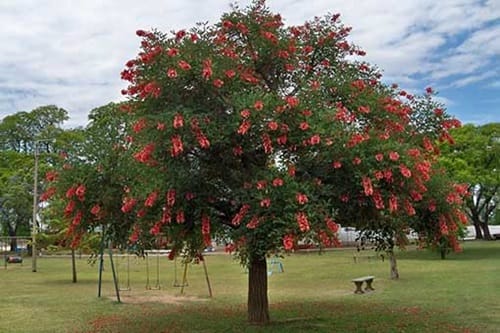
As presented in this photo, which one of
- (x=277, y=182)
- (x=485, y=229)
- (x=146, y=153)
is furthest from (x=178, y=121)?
(x=485, y=229)

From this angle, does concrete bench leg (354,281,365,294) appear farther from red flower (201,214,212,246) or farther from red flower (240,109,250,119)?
red flower (240,109,250,119)

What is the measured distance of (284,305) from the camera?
45.2 feet

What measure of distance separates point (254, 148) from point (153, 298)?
9.72 metres

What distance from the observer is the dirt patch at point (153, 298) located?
15.6 metres

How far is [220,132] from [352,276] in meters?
15.6

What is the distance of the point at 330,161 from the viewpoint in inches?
319

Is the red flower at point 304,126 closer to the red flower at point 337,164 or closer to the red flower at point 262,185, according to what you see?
the red flower at point 337,164

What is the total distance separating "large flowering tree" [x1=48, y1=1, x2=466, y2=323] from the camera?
25.1ft

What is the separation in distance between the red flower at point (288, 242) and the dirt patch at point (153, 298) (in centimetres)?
891

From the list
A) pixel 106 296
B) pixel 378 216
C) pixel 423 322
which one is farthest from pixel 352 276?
pixel 378 216

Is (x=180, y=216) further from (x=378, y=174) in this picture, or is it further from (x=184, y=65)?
(x=378, y=174)

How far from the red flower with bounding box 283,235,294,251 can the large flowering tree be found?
0.06 feet

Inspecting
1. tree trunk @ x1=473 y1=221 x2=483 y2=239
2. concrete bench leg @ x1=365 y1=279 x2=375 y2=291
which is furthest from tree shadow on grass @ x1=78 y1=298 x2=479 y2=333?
tree trunk @ x1=473 y1=221 x2=483 y2=239

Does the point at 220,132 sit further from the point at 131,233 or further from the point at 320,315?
the point at 320,315
